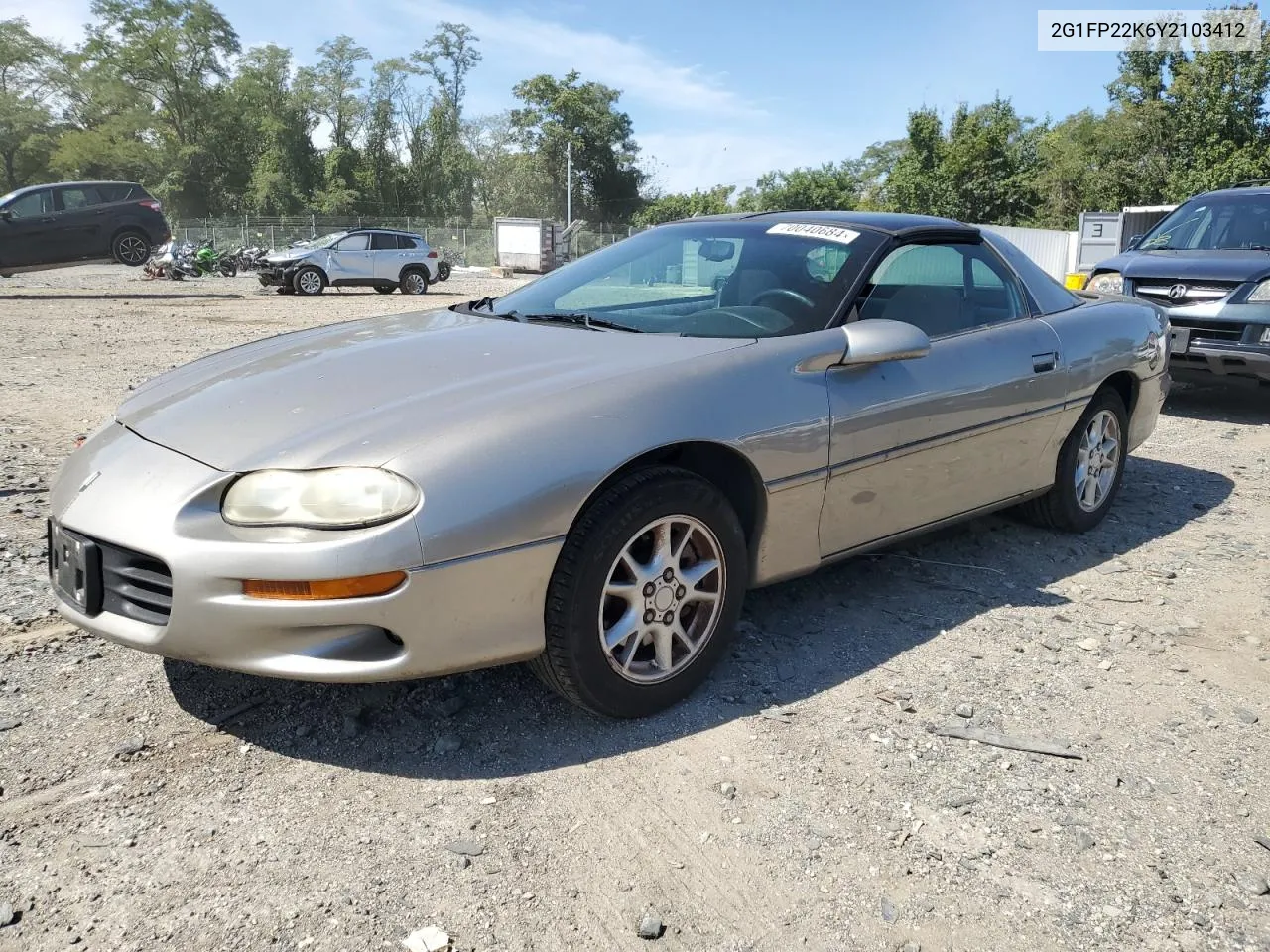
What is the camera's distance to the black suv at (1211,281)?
22.9 feet

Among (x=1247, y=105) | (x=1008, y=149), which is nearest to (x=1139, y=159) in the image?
(x=1247, y=105)

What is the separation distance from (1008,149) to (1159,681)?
4596 cm

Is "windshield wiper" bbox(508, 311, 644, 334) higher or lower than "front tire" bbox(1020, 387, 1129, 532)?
higher

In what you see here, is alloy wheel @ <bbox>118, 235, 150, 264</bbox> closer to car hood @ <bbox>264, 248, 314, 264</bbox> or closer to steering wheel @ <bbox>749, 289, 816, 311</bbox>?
car hood @ <bbox>264, 248, 314, 264</bbox>

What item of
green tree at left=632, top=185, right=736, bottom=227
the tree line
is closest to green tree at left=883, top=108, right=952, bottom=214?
the tree line

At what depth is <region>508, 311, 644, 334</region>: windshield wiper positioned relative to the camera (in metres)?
3.28

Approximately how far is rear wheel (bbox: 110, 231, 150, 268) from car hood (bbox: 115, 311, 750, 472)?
18.6m

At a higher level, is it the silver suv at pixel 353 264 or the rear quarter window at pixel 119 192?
the rear quarter window at pixel 119 192

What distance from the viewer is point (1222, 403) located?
8.16 metres

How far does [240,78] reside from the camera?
61.0 metres

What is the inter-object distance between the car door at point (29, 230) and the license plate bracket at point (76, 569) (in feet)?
61.2

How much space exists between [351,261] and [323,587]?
2099cm

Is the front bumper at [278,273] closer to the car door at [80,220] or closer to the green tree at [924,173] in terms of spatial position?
the car door at [80,220]

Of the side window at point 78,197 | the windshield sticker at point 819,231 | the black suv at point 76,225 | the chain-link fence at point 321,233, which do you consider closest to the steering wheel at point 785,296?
the windshield sticker at point 819,231
